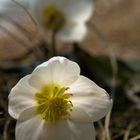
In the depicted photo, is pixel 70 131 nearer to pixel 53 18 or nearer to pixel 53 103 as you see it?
pixel 53 103

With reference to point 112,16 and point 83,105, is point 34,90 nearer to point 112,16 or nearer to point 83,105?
point 83,105

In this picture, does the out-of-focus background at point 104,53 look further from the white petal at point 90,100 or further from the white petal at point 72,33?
the white petal at point 90,100

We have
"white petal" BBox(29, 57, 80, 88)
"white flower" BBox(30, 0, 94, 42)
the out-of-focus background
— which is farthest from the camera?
"white flower" BBox(30, 0, 94, 42)

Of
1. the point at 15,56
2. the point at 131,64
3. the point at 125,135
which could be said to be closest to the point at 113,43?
the point at 131,64

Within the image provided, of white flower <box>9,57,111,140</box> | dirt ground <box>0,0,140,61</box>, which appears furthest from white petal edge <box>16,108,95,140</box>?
dirt ground <box>0,0,140,61</box>

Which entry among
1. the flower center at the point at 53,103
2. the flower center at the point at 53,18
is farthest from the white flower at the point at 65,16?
the flower center at the point at 53,103

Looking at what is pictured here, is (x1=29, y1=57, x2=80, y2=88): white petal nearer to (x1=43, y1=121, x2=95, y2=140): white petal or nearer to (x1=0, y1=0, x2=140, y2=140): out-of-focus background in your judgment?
(x1=43, y1=121, x2=95, y2=140): white petal
